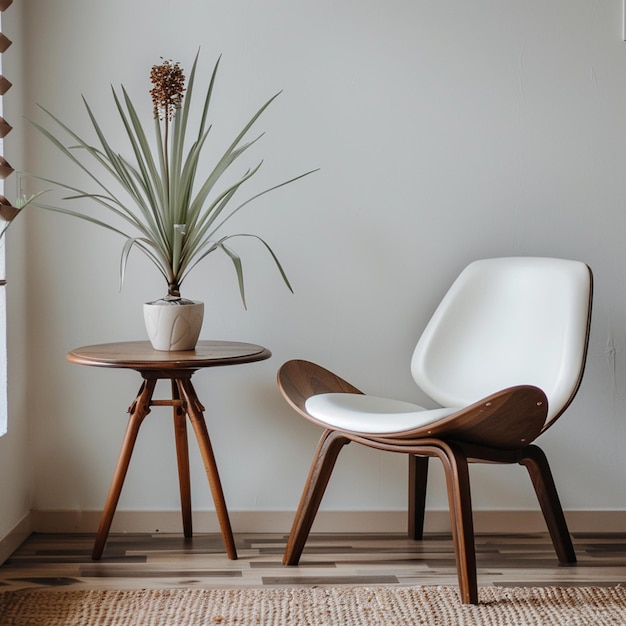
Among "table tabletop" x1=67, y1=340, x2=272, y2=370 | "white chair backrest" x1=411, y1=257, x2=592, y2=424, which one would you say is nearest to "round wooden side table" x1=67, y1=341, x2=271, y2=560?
"table tabletop" x1=67, y1=340, x2=272, y2=370

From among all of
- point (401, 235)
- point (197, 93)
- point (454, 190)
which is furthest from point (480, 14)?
point (197, 93)

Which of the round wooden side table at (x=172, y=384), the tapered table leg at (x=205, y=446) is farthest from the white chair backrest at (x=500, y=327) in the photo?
the tapered table leg at (x=205, y=446)

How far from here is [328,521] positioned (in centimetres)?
253

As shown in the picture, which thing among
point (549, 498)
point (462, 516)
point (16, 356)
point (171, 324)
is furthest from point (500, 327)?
point (16, 356)

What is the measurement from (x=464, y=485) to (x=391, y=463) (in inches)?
26.7

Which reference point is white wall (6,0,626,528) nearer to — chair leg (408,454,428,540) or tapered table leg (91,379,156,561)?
chair leg (408,454,428,540)

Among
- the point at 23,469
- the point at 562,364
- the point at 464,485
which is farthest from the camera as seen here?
the point at 23,469

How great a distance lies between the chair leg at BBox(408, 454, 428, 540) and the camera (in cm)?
240

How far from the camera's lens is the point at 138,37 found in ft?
8.06

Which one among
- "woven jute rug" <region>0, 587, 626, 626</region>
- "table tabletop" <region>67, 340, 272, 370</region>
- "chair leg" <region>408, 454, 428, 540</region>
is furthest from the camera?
"chair leg" <region>408, 454, 428, 540</region>

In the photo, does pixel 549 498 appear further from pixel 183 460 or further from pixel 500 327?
pixel 183 460

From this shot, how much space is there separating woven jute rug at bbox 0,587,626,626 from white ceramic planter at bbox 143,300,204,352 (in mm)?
629

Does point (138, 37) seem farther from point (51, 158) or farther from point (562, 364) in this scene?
point (562, 364)

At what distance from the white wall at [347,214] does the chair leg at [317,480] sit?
13.8 inches
